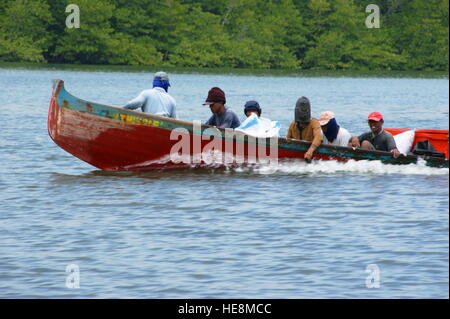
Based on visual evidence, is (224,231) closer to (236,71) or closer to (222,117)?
(222,117)

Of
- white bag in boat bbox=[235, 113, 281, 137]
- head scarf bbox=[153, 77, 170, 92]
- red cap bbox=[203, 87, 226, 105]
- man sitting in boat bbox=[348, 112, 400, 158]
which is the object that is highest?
head scarf bbox=[153, 77, 170, 92]

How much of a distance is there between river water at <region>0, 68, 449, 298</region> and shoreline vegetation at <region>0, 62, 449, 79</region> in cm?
6271

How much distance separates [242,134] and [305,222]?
11.0ft

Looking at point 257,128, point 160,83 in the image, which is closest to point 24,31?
point 160,83

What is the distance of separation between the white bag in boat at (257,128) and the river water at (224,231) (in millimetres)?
702

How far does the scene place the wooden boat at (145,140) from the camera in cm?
1498

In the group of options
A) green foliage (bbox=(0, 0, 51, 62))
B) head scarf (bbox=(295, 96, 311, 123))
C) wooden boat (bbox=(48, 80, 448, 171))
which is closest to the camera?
head scarf (bbox=(295, 96, 311, 123))

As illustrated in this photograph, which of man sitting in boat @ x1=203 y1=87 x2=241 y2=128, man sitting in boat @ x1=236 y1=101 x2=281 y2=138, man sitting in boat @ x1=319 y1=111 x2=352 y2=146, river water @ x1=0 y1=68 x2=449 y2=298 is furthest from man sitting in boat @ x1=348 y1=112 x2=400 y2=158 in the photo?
man sitting in boat @ x1=203 y1=87 x2=241 y2=128

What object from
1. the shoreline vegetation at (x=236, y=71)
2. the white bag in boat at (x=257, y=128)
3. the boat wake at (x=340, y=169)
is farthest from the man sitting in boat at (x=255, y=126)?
the shoreline vegetation at (x=236, y=71)

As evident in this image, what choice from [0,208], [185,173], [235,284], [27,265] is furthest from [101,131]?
[235,284]

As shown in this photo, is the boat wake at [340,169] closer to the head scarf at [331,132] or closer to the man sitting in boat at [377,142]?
the man sitting in boat at [377,142]

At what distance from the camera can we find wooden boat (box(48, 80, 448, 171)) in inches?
590

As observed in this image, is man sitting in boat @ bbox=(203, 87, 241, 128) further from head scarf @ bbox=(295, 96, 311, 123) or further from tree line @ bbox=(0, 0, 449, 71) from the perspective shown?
tree line @ bbox=(0, 0, 449, 71)

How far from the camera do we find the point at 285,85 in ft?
216
